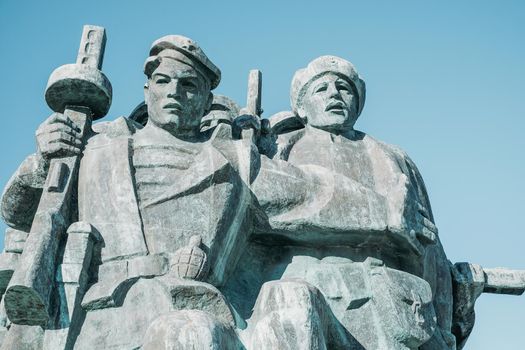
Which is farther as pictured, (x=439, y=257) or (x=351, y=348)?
(x=439, y=257)

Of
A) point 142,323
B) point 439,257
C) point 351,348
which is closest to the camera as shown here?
point 142,323

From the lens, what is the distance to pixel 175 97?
9344 mm

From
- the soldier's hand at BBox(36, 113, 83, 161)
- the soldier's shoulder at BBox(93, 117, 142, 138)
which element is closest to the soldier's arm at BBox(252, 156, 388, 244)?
the soldier's shoulder at BBox(93, 117, 142, 138)

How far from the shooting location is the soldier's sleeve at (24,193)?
920 cm

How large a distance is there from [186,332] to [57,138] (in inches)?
102

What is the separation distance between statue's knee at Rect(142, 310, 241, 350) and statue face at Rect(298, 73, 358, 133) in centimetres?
315

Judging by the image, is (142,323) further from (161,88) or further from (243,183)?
(161,88)

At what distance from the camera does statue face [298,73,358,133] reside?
10.1 metres

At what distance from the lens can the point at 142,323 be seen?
810 centimetres

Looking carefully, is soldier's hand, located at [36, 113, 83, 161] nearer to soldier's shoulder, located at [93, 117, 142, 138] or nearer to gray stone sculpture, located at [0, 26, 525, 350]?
gray stone sculpture, located at [0, 26, 525, 350]

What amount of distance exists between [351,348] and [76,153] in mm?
2905

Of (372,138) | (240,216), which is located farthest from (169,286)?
(372,138)

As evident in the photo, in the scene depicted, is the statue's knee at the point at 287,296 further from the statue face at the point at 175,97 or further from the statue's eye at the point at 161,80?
the statue's eye at the point at 161,80

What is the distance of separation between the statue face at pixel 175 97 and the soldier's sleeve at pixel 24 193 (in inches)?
44.6
